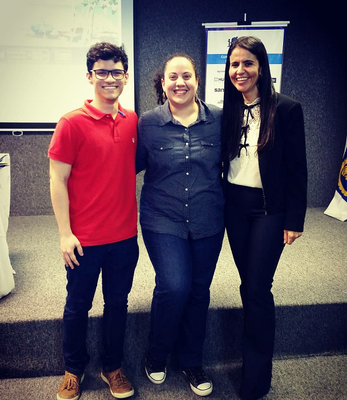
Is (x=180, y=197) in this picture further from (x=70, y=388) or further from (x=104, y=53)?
(x=70, y=388)

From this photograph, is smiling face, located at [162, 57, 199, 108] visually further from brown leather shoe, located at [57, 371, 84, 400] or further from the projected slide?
the projected slide

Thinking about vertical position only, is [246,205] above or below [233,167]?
below

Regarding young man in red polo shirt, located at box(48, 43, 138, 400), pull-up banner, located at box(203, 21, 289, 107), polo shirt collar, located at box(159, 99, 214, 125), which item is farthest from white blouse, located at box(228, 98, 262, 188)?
pull-up banner, located at box(203, 21, 289, 107)

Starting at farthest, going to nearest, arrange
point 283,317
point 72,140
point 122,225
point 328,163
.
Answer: point 328,163
point 283,317
point 122,225
point 72,140

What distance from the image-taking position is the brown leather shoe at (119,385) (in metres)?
1.21

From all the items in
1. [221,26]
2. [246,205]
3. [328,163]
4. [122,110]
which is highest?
[221,26]

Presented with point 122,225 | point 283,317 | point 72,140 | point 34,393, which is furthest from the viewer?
point 283,317

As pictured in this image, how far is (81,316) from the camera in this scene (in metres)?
1.14

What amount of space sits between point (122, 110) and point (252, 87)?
438 mm

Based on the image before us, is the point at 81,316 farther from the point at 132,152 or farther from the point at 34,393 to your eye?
the point at 132,152

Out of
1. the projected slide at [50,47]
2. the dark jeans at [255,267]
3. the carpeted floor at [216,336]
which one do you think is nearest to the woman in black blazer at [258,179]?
the dark jeans at [255,267]

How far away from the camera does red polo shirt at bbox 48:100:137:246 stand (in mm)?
1028

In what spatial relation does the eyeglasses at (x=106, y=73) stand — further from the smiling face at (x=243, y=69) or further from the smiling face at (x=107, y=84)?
the smiling face at (x=243, y=69)

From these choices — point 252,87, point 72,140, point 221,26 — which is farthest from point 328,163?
point 72,140
